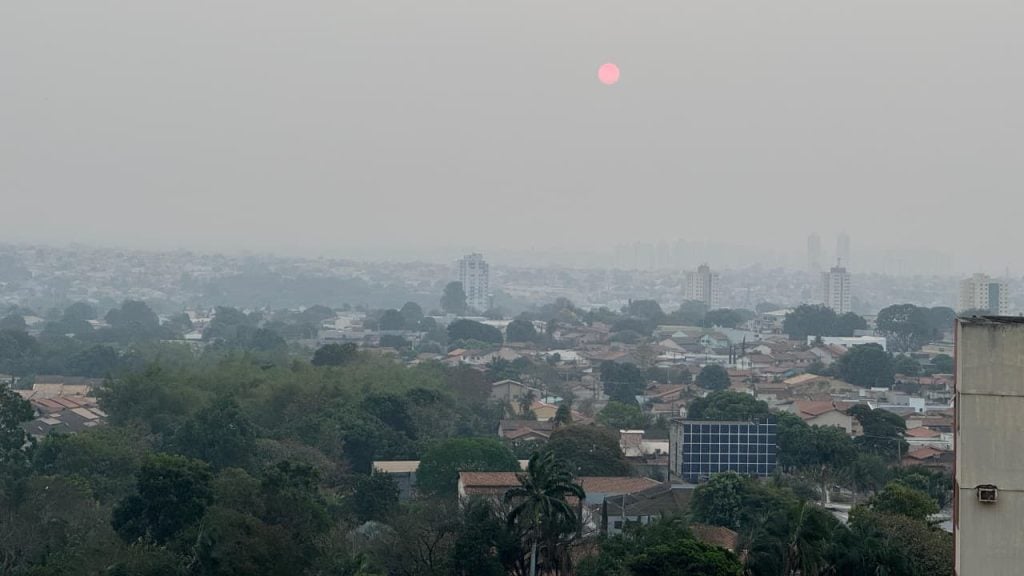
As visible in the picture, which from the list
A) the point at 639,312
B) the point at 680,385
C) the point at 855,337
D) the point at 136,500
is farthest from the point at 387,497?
the point at 639,312

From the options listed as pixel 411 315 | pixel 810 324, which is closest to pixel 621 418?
pixel 810 324

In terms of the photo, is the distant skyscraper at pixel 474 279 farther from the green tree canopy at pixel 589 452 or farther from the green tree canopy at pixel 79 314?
the green tree canopy at pixel 589 452

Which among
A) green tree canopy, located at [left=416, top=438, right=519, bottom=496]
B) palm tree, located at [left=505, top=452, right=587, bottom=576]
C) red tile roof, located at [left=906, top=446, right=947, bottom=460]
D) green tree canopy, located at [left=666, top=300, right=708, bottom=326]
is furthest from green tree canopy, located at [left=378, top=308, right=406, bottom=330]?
palm tree, located at [left=505, top=452, right=587, bottom=576]

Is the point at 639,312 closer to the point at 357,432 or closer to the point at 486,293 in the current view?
the point at 486,293

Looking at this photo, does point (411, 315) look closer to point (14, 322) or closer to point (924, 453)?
point (14, 322)

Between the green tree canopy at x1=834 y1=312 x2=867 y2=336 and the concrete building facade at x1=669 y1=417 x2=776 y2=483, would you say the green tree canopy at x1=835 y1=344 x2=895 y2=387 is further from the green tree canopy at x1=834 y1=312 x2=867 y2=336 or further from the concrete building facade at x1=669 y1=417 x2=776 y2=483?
the green tree canopy at x1=834 y1=312 x2=867 y2=336

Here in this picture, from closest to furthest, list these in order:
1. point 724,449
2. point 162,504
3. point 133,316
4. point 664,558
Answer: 1. point 664,558
2. point 162,504
3. point 724,449
4. point 133,316
